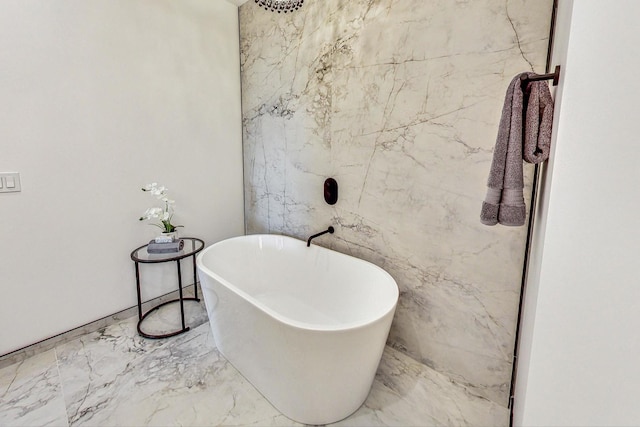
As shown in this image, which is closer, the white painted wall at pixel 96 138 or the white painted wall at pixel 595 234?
the white painted wall at pixel 595 234

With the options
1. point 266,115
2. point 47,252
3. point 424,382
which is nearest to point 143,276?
point 47,252

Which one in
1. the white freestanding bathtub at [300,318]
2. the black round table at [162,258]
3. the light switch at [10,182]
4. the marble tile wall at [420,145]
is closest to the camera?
the white freestanding bathtub at [300,318]

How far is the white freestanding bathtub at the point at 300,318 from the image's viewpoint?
127cm

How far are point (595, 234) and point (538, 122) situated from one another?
0.53 meters

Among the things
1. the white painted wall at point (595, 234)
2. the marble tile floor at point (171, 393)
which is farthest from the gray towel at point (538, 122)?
the marble tile floor at point (171, 393)

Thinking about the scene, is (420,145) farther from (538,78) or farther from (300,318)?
(300,318)

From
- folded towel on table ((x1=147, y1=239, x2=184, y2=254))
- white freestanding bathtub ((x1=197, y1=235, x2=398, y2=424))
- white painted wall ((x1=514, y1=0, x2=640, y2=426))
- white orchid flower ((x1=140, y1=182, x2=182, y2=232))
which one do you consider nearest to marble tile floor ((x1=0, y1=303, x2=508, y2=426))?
white freestanding bathtub ((x1=197, y1=235, x2=398, y2=424))

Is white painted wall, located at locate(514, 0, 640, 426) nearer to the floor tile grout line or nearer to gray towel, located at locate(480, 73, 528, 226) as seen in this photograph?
gray towel, located at locate(480, 73, 528, 226)

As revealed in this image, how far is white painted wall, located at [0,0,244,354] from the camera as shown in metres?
1.74

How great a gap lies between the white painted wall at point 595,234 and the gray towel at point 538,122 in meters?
0.39

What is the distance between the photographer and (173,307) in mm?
2479

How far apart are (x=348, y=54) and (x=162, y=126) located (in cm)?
158

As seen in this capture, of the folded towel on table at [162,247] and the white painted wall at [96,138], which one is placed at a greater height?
the white painted wall at [96,138]

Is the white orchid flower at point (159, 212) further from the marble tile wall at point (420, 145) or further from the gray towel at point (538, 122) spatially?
the gray towel at point (538, 122)
